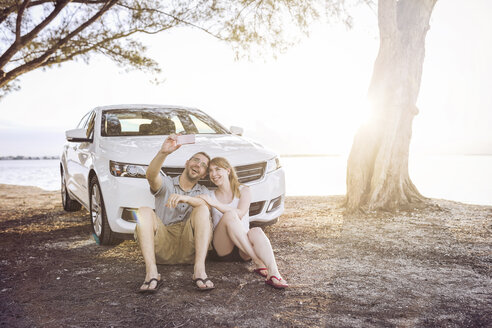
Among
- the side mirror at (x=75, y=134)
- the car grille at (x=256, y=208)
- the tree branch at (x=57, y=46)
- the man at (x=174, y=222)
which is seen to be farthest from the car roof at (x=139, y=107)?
the tree branch at (x=57, y=46)

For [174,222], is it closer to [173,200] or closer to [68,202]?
[173,200]

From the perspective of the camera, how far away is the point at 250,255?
A: 154 inches

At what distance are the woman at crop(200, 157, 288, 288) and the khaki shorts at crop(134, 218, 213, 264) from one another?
169mm

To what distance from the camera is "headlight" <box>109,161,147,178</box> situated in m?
4.40

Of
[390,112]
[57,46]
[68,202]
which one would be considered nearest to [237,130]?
[390,112]

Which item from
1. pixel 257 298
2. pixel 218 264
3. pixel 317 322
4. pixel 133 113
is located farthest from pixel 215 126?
pixel 317 322

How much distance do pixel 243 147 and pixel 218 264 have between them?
141 cm

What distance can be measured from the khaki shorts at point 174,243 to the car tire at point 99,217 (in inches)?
35.4

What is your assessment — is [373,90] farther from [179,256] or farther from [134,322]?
[134,322]

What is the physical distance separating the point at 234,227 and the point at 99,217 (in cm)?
186

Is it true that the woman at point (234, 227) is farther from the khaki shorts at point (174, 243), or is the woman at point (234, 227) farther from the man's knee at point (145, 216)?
the man's knee at point (145, 216)

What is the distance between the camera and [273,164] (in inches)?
205

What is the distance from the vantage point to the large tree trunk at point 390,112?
8016mm

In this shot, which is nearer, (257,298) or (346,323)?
(346,323)
